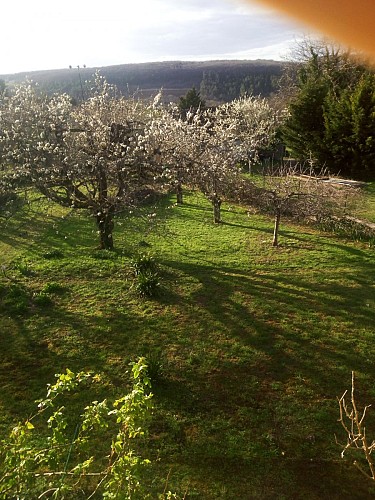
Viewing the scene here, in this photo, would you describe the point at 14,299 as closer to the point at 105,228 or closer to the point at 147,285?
the point at 147,285

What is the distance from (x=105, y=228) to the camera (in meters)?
11.3

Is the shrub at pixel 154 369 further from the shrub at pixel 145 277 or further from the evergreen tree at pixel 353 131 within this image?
the evergreen tree at pixel 353 131

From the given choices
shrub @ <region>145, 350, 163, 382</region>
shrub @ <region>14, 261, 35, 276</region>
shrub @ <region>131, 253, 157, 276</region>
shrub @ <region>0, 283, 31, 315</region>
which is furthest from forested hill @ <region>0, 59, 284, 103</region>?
shrub @ <region>145, 350, 163, 382</region>

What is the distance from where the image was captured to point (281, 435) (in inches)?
210

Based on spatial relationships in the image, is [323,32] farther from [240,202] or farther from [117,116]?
[240,202]

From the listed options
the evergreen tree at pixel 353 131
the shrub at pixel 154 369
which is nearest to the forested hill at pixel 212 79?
the evergreen tree at pixel 353 131

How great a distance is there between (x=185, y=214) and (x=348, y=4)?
1544cm

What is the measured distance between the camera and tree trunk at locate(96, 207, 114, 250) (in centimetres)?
1054

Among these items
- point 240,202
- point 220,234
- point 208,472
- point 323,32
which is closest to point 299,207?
point 220,234

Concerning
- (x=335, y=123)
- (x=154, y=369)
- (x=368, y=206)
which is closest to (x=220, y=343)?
(x=154, y=369)

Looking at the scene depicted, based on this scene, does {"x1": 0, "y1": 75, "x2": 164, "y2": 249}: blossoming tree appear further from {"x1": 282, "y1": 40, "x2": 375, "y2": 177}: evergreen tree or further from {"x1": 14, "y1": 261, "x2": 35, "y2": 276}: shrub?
{"x1": 282, "y1": 40, "x2": 375, "y2": 177}: evergreen tree

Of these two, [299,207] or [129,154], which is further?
[299,207]

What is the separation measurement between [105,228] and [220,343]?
5397mm

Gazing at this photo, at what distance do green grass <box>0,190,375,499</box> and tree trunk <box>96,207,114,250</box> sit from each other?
355mm
